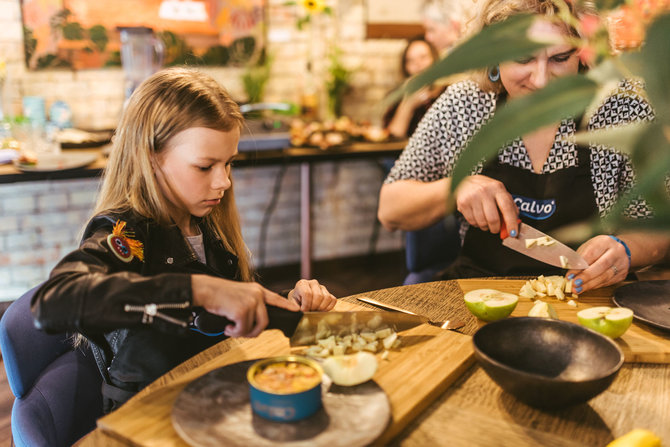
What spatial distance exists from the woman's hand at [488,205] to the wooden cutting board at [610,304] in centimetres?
16

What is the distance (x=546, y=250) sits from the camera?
160 centimetres

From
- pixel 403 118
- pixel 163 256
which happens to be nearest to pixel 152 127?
pixel 163 256

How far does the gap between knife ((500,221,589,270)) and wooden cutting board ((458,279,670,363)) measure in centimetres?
9

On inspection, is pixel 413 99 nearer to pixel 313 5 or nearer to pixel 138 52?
pixel 313 5

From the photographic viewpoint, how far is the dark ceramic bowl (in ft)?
2.98

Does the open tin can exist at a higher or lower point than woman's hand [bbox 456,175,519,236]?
lower

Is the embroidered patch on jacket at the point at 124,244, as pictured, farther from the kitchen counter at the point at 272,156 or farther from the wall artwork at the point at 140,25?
the wall artwork at the point at 140,25

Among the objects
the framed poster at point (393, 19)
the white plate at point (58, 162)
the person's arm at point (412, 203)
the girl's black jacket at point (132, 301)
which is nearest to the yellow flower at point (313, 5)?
the framed poster at point (393, 19)

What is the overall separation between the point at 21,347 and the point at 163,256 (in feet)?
1.16

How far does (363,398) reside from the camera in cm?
96

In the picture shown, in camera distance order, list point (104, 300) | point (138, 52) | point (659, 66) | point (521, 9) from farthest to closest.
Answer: point (138, 52), point (521, 9), point (104, 300), point (659, 66)

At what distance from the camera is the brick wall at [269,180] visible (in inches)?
148

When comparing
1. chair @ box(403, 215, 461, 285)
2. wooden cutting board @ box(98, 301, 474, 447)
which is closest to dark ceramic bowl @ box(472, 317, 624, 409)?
wooden cutting board @ box(98, 301, 474, 447)

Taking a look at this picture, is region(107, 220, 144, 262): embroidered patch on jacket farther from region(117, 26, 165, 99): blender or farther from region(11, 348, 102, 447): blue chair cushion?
region(117, 26, 165, 99): blender
